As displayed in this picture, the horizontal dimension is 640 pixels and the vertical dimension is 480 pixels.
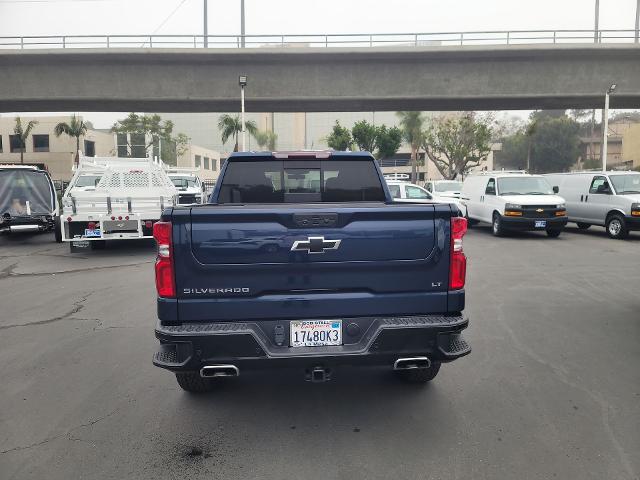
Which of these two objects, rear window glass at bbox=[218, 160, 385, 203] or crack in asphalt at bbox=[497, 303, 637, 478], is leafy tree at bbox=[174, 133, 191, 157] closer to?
rear window glass at bbox=[218, 160, 385, 203]

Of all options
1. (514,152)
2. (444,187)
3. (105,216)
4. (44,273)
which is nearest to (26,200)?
(105,216)

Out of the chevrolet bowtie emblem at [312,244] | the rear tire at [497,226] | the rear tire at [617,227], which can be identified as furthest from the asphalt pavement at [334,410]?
the rear tire at [617,227]

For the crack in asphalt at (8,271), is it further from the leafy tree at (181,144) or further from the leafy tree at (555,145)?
the leafy tree at (555,145)

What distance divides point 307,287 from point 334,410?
1203 mm

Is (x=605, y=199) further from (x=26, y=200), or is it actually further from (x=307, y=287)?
(x=26, y=200)

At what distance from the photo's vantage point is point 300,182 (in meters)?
5.28

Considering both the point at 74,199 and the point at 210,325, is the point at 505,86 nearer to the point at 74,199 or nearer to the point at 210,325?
the point at 74,199

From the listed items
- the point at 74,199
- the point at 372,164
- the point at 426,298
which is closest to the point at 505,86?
the point at 74,199

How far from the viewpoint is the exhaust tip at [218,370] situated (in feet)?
11.4

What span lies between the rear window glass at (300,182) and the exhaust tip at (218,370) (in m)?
2.00

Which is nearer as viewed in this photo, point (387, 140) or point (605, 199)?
point (605, 199)

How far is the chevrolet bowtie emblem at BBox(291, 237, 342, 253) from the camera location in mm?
3482

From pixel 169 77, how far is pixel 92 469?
25.9 meters

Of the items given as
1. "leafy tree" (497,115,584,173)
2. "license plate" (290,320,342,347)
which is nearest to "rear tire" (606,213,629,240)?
"license plate" (290,320,342,347)
